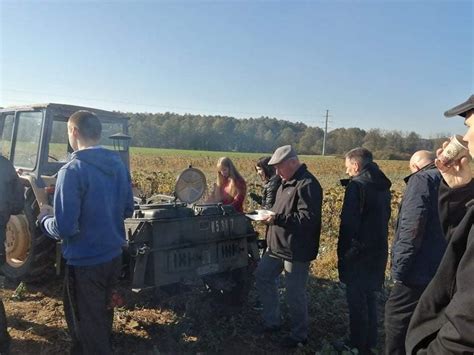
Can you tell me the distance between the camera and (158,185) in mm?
12484

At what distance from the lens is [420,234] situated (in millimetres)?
3170

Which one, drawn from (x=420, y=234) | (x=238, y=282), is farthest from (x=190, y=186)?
(x=420, y=234)

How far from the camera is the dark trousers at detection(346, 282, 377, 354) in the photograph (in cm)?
391

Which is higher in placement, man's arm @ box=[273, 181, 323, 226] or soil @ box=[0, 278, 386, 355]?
man's arm @ box=[273, 181, 323, 226]

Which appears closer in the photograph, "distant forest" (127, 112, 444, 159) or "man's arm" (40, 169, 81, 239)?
"man's arm" (40, 169, 81, 239)

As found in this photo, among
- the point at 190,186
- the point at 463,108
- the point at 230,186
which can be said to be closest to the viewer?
the point at 463,108

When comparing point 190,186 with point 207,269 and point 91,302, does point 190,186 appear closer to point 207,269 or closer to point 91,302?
point 207,269

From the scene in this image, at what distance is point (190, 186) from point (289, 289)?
158 centimetres

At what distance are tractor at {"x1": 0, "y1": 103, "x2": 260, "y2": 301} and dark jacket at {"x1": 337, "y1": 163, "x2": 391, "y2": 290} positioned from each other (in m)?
1.14

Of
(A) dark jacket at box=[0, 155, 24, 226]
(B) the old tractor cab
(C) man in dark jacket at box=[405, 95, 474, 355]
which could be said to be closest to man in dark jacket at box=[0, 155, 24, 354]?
(A) dark jacket at box=[0, 155, 24, 226]

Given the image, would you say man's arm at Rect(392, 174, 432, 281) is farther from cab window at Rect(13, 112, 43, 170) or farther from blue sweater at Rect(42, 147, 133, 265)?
cab window at Rect(13, 112, 43, 170)

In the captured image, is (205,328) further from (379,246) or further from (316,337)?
(379,246)

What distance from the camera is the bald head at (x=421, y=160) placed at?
3.52m

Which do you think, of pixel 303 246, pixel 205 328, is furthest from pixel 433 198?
pixel 205 328
